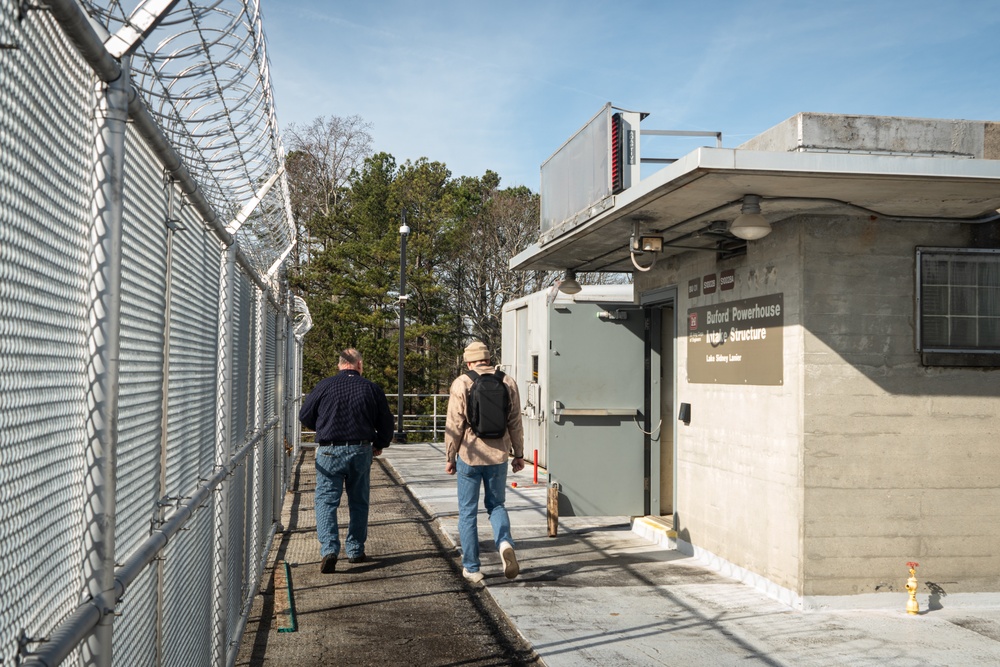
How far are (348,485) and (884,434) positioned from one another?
4.49 metres

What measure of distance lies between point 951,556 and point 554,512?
3815mm

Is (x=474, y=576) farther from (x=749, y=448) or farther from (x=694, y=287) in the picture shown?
(x=694, y=287)

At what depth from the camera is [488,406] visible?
25.2 feet

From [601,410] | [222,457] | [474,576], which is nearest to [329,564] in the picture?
[474,576]

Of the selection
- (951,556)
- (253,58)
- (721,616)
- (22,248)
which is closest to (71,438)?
(22,248)

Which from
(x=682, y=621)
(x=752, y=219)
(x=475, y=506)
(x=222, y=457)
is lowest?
(x=682, y=621)

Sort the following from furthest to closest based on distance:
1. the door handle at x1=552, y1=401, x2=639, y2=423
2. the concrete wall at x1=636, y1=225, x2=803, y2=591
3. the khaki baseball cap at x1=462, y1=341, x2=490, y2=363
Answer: the door handle at x1=552, y1=401, x2=639, y2=423 → the khaki baseball cap at x1=462, y1=341, x2=490, y2=363 → the concrete wall at x1=636, y1=225, x2=803, y2=591

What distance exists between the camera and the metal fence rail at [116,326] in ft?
5.49

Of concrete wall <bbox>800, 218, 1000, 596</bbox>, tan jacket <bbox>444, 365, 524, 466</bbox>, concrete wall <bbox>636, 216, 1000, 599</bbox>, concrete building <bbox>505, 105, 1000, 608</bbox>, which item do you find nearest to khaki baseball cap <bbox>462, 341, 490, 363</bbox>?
tan jacket <bbox>444, 365, 524, 466</bbox>

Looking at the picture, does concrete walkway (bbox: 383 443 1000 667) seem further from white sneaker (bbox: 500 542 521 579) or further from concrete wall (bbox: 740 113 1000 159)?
concrete wall (bbox: 740 113 1000 159)

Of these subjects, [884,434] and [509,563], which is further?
[509,563]

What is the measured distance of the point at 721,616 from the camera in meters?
6.70

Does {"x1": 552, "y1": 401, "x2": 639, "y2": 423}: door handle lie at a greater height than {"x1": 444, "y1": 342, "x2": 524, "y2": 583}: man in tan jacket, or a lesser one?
greater

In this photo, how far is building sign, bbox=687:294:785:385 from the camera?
289 inches
